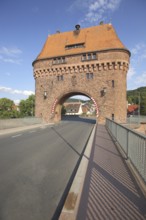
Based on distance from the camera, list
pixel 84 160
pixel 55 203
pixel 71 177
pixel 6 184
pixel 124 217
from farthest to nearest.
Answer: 1. pixel 84 160
2. pixel 71 177
3. pixel 6 184
4. pixel 55 203
5. pixel 124 217

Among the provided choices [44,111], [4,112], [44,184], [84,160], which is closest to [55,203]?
[44,184]

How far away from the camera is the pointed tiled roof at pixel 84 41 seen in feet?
96.7

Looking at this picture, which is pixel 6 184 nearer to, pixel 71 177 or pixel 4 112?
pixel 71 177

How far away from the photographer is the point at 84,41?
31672mm

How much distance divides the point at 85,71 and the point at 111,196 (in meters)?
26.8

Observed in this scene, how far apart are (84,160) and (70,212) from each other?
337cm

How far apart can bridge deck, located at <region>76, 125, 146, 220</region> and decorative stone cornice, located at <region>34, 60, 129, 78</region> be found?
23909mm

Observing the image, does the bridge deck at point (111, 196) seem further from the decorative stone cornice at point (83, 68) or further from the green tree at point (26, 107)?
the green tree at point (26, 107)

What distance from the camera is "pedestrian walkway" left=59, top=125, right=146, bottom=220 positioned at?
3184mm

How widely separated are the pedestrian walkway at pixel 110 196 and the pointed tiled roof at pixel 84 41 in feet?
84.5

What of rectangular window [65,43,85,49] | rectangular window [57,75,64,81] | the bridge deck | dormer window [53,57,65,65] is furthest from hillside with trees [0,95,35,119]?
the bridge deck

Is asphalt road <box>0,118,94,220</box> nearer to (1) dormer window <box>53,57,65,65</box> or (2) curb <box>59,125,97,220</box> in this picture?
(2) curb <box>59,125,97,220</box>

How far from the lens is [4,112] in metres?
58.1

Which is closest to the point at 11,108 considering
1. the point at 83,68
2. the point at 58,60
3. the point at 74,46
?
the point at 58,60
